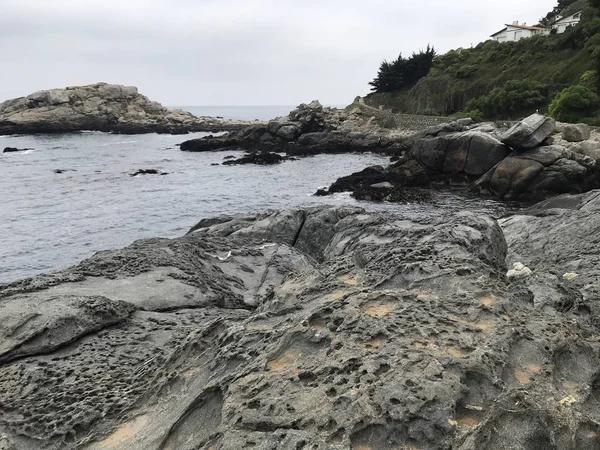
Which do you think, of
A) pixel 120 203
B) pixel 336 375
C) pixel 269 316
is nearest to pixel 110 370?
pixel 269 316

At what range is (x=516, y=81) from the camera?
56.5 meters

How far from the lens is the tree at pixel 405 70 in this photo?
8225 centimetres

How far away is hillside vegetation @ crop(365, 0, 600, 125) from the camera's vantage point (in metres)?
47.5

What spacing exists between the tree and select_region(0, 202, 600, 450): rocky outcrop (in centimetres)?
7972

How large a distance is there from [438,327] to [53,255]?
2090cm

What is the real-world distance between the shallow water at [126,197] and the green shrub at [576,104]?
15.9m

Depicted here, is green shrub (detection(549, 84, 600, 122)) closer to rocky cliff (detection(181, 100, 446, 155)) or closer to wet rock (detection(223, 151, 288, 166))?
rocky cliff (detection(181, 100, 446, 155))

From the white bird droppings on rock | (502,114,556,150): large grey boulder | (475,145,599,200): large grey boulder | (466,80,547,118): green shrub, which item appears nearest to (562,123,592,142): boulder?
(502,114,556,150): large grey boulder

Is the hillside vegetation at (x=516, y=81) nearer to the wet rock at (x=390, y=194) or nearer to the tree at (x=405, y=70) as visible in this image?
the tree at (x=405, y=70)

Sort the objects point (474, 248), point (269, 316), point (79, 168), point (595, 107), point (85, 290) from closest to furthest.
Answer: point (269, 316)
point (474, 248)
point (85, 290)
point (595, 107)
point (79, 168)

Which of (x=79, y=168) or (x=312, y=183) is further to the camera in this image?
(x=79, y=168)

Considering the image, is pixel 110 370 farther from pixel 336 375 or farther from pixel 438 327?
pixel 438 327

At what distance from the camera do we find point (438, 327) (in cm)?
459

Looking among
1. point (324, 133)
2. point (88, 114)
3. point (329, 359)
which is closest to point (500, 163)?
point (329, 359)
